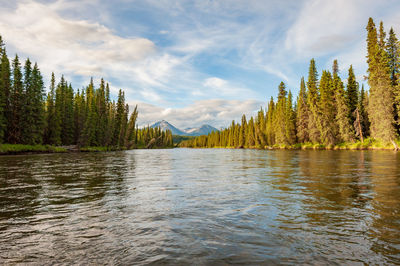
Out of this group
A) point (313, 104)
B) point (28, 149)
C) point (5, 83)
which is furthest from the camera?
point (313, 104)

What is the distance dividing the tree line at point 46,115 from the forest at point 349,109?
6038 centimetres

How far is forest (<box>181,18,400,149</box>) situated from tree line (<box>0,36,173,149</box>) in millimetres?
60378

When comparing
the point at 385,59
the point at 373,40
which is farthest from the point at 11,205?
the point at 373,40

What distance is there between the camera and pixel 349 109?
5841 cm

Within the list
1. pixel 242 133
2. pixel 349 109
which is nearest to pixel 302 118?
pixel 349 109

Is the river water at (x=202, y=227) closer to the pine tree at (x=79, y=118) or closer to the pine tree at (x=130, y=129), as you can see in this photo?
the pine tree at (x=79, y=118)

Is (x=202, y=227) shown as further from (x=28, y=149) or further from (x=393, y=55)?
(x=393, y=55)

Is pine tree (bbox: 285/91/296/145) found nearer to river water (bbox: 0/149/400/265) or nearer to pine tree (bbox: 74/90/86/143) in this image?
pine tree (bbox: 74/90/86/143)

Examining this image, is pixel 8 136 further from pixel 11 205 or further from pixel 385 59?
pixel 385 59

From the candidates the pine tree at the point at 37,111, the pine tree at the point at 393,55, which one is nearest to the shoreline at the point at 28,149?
the pine tree at the point at 37,111

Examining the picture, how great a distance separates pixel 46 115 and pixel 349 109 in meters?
74.9

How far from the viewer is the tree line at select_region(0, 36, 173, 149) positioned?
45.9m

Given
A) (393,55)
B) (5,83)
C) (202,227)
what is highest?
(393,55)

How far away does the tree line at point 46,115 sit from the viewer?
151 ft
